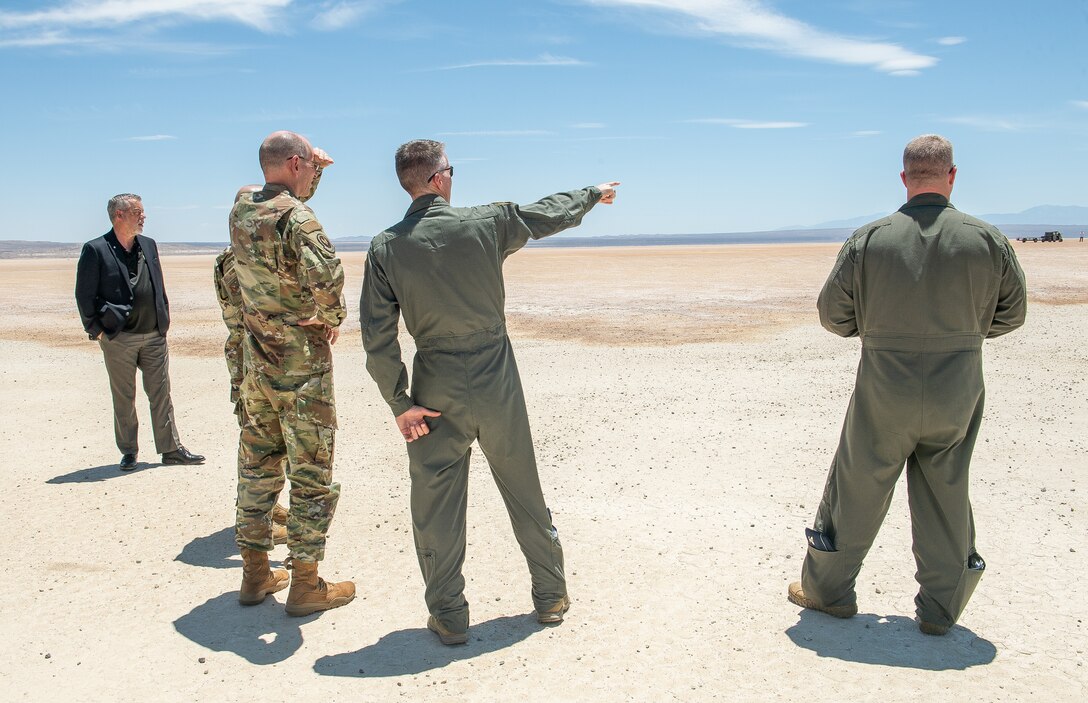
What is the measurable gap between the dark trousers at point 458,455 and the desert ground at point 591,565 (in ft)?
1.24

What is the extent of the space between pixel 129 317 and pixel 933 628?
257 inches

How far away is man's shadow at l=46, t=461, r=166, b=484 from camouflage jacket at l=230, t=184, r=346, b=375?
349 centimetres

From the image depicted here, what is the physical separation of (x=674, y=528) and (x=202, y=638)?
3.01 metres

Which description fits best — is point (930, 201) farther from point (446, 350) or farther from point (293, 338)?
point (293, 338)

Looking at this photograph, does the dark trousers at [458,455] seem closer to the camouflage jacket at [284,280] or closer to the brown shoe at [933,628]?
the camouflage jacket at [284,280]

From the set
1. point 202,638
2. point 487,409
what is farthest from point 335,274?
point 202,638

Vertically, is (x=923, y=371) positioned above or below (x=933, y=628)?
above

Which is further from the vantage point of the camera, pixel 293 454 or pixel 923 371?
pixel 293 454

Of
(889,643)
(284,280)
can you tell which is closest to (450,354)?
(284,280)

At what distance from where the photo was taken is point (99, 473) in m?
7.46

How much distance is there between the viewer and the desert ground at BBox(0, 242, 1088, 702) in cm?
399

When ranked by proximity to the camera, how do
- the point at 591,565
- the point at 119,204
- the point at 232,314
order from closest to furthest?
1. the point at 591,565
2. the point at 232,314
3. the point at 119,204

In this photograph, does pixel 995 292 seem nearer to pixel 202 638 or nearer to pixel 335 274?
pixel 335 274

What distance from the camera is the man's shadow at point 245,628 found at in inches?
171
